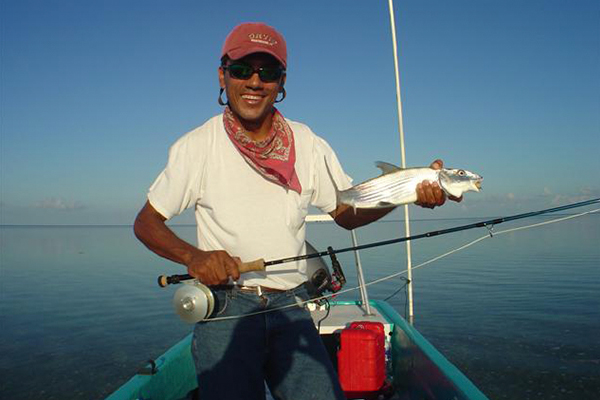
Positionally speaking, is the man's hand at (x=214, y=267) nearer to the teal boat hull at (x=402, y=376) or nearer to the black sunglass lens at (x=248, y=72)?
the black sunglass lens at (x=248, y=72)

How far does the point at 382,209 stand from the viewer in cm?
387

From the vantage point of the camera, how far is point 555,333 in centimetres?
1438

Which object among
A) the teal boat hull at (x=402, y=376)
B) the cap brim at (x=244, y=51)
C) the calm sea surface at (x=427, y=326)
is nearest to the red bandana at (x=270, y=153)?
the cap brim at (x=244, y=51)

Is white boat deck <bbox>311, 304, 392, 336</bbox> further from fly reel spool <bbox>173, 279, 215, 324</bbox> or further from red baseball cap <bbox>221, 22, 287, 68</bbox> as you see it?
red baseball cap <bbox>221, 22, 287, 68</bbox>

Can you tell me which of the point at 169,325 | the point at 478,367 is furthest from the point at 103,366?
the point at 478,367

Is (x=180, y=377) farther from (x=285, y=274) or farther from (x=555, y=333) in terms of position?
(x=555, y=333)

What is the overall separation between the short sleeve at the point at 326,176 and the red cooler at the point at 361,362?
3068 millimetres

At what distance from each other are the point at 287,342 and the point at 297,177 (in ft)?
4.30

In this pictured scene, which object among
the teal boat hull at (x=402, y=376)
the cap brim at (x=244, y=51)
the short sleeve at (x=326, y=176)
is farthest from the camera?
the teal boat hull at (x=402, y=376)

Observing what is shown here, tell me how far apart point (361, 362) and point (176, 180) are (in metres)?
4.36

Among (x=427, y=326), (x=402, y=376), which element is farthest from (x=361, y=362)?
(x=427, y=326)

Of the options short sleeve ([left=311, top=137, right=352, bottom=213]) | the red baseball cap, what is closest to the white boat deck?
short sleeve ([left=311, top=137, right=352, bottom=213])

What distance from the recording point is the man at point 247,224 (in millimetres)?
3297

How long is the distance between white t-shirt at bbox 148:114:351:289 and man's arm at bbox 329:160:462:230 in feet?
1.92
